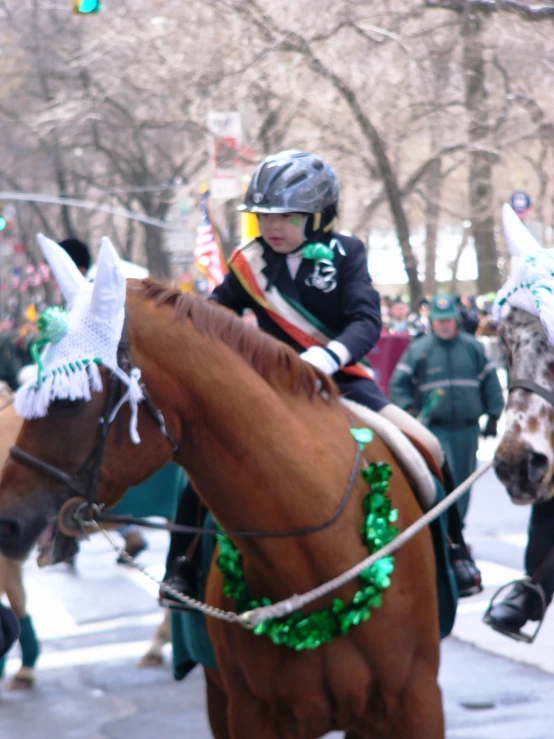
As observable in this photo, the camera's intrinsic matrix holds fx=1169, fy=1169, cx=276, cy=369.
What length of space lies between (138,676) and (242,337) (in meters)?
4.19

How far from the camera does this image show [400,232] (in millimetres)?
21609

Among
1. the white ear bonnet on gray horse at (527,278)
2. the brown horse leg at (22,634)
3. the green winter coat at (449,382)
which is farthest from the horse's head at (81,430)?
the green winter coat at (449,382)

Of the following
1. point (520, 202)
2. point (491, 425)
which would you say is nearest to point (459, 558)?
point (491, 425)

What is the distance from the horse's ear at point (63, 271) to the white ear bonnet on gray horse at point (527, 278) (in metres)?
Answer: 1.52

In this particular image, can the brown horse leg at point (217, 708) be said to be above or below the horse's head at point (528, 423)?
below

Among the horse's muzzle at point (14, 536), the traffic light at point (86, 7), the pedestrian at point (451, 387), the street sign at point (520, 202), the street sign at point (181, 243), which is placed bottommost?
the street sign at point (181, 243)

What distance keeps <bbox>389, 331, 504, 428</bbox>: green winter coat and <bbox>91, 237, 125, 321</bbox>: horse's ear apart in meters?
7.11

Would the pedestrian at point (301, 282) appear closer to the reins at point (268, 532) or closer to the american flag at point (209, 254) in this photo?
the reins at point (268, 532)

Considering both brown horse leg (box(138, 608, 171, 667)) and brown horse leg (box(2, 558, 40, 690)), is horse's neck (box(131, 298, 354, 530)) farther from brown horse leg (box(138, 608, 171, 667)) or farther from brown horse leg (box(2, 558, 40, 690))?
brown horse leg (box(138, 608, 171, 667))

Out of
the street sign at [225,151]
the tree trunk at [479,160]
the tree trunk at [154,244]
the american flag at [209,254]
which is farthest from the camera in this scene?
the tree trunk at [154,244]

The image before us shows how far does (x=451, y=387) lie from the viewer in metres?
10.5

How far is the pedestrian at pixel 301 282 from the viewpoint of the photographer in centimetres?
425

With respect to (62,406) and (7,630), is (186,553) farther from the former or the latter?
(62,406)

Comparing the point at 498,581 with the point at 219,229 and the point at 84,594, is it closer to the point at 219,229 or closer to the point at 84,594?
the point at 84,594
